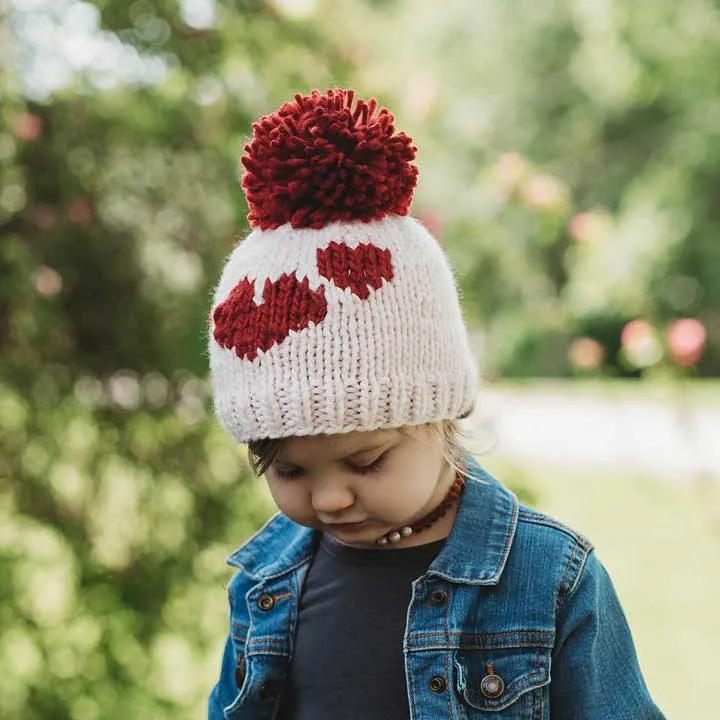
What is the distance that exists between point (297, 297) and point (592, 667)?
25.3 inches

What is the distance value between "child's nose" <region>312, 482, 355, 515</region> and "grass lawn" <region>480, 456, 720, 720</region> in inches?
71.4

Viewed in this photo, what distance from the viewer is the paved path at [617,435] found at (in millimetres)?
6992

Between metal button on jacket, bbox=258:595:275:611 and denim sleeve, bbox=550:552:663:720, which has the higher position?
metal button on jacket, bbox=258:595:275:611

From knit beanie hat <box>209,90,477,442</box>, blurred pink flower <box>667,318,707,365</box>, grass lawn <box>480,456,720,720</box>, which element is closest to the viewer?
knit beanie hat <box>209,90,477,442</box>

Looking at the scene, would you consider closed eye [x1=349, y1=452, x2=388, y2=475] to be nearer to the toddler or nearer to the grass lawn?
the toddler

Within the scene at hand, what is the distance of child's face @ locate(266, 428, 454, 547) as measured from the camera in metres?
1.31

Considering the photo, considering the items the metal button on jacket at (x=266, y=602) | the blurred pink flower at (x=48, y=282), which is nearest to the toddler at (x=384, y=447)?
the metal button on jacket at (x=266, y=602)

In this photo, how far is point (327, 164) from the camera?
4.34 ft

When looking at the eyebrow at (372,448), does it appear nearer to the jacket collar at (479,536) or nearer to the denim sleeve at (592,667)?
the jacket collar at (479,536)

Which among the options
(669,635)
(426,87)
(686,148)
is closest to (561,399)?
(686,148)

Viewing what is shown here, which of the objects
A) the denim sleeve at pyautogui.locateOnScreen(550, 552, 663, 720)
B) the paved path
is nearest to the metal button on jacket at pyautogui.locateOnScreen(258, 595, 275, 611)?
the denim sleeve at pyautogui.locateOnScreen(550, 552, 663, 720)

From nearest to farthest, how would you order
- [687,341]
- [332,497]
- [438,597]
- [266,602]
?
[332,497], [438,597], [266,602], [687,341]

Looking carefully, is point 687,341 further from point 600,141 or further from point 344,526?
point 600,141

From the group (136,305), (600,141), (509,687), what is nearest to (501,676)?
(509,687)
